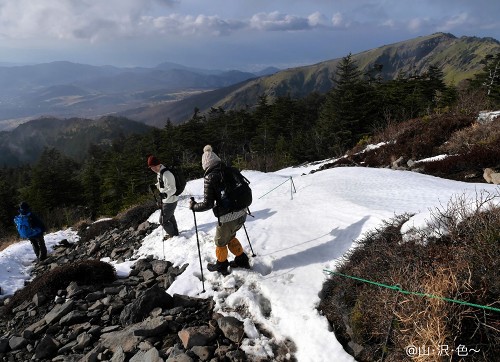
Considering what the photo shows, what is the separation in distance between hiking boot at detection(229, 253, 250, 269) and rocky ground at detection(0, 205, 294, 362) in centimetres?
92

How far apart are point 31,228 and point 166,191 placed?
6.59m

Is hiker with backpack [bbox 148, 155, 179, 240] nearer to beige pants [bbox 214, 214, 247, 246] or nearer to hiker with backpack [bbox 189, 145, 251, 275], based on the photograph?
hiker with backpack [bbox 189, 145, 251, 275]

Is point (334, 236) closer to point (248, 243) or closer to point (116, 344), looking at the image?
point (248, 243)

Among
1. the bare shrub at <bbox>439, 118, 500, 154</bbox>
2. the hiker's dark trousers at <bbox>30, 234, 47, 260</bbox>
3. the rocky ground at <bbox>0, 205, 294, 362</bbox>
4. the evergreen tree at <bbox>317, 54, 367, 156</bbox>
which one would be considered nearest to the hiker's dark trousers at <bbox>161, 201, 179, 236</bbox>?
the rocky ground at <bbox>0, 205, 294, 362</bbox>

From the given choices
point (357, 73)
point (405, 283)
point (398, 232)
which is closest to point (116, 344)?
point (405, 283)

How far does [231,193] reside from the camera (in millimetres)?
5891

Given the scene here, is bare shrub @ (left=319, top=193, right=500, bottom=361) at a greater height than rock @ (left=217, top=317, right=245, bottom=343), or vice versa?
bare shrub @ (left=319, top=193, right=500, bottom=361)

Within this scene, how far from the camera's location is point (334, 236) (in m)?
6.90

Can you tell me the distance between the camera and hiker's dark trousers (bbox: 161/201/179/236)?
914 centimetres

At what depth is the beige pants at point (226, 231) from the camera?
612 centimetres

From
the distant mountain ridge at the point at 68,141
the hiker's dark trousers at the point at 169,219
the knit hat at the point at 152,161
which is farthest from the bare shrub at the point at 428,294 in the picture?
the distant mountain ridge at the point at 68,141

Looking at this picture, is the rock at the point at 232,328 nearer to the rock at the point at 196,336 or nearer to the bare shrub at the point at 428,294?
the rock at the point at 196,336

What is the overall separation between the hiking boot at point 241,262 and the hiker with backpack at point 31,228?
924 centimetres

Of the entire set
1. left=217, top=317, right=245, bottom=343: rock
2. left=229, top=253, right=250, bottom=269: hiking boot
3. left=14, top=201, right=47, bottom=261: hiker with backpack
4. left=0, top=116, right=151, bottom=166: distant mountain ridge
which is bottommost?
left=0, top=116, right=151, bottom=166: distant mountain ridge
